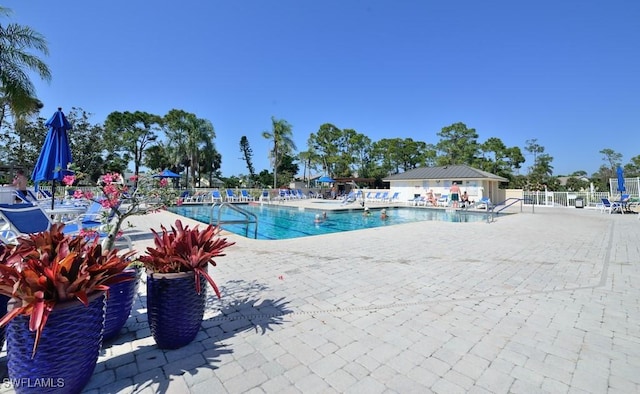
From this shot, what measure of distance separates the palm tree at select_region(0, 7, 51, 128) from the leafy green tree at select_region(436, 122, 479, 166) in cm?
3512

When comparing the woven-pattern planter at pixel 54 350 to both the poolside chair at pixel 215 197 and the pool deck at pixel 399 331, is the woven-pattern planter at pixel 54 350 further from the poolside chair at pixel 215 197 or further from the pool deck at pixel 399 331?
the poolside chair at pixel 215 197

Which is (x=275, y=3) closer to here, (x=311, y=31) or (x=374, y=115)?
(x=311, y=31)

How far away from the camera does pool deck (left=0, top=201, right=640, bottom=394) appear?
5.78 ft

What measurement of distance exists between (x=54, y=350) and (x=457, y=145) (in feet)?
126

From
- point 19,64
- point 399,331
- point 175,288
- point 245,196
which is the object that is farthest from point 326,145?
point 175,288

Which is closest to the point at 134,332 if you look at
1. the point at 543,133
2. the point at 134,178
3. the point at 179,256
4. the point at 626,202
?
the point at 179,256

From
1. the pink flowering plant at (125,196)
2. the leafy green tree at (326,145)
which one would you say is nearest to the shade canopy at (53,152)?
the pink flowering plant at (125,196)

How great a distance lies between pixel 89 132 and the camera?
998 inches

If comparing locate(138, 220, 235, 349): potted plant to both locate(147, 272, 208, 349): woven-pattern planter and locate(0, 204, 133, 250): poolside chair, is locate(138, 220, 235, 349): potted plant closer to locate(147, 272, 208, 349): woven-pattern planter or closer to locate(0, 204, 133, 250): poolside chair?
locate(147, 272, 208, 349): woven-pattern planter

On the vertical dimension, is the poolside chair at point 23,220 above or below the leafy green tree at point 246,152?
below

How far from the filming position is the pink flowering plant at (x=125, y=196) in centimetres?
266

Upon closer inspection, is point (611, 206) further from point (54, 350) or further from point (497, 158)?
point (497, 158)

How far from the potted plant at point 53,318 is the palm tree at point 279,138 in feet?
88.1

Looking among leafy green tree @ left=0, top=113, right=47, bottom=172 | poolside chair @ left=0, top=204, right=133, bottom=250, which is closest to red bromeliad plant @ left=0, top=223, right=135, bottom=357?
poolside chair @ left=0, top=204, right=133, bottom=250
